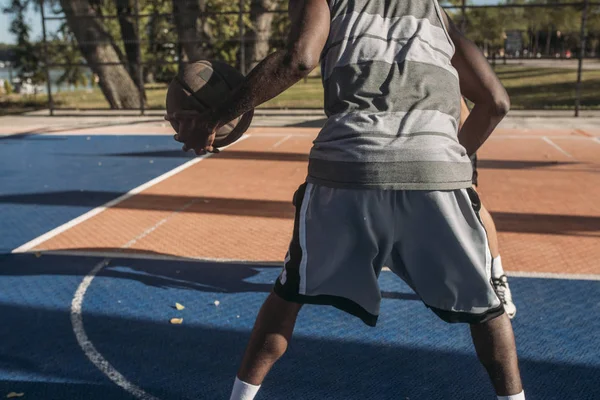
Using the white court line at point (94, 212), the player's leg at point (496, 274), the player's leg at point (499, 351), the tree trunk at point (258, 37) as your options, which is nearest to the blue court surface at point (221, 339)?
the player's leg at point (496, 274)

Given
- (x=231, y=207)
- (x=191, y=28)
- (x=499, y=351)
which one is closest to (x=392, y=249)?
(x=499, y=351)

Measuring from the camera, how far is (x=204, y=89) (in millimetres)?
2648

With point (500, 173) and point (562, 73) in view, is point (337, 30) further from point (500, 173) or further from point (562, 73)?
point (562, 73)

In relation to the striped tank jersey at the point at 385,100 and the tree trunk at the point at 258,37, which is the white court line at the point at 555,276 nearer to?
the striped tank jersey at the point at 385,100

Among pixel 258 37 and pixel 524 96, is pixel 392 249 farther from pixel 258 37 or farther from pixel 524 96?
pixel 524 96

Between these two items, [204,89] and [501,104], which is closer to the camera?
[501,104]

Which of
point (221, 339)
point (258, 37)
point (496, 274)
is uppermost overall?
point (258, 37)

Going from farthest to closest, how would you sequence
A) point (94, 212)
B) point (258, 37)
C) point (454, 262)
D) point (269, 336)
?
point (258, 37), point (94, 212), point (269, 336), point (454, 262)

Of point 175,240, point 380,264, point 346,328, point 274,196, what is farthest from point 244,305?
point 274,196

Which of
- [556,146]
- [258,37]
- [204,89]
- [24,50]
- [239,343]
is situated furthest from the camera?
[24,50]

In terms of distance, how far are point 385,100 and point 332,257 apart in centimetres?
58

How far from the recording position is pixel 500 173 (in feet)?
30.0

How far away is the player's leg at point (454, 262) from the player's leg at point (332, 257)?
85mm

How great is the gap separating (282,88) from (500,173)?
24.7 feet
